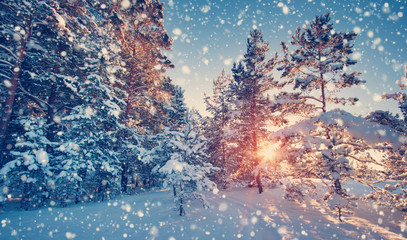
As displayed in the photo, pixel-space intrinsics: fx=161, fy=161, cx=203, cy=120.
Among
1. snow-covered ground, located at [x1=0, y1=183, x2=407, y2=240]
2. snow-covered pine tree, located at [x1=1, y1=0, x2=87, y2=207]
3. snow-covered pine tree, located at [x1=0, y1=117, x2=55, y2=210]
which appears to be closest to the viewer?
snow-covered ground, located at [x1=0, y1=183, x2=407, y2=240]

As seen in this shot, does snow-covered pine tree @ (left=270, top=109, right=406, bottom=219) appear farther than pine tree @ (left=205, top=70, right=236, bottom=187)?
No

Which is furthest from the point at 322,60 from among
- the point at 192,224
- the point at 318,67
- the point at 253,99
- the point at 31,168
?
the point at 31,168

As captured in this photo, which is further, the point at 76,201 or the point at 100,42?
the point at 100,42

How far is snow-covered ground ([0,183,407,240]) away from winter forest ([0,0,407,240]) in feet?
0.26

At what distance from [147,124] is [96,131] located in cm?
770

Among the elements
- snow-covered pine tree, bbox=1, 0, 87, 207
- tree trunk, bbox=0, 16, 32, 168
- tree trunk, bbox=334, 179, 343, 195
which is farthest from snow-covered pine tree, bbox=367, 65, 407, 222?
tree trunk, bbox=0, 16, 32, 168

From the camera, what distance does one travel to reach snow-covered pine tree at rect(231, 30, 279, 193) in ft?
49.1

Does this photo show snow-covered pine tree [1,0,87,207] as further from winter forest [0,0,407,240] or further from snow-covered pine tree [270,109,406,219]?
snow-covered pine tree [270,109,406,219]

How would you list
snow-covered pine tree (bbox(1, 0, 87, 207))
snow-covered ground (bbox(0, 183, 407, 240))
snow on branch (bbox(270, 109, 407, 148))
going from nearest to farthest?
snow on branch (bbox(270, 109, 407, 148)) < snow-covered ground (bbox(0, 183, 407, 240)) < snow-covered pine tree (bbox(1, 0, 87, 207))

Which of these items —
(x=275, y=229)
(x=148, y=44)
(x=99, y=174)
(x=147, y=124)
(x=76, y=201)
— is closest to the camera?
(x=275, y=229)

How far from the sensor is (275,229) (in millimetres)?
6980

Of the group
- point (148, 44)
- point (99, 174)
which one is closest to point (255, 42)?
point (148, 44)

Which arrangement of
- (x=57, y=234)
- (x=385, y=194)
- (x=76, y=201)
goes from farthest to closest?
(x=76, y=201), (x=385, y=194), (x=57, y=234)

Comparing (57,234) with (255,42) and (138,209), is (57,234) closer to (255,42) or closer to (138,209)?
(138,209)
